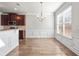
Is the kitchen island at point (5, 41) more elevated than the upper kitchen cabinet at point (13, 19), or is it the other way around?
the upper kitchen cabinet at point (13, 19)

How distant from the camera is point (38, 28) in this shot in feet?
41.3

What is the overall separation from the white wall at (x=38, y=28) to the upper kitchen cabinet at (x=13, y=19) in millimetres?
551

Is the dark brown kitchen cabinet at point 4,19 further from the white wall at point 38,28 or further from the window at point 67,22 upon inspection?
the window at point 67,22

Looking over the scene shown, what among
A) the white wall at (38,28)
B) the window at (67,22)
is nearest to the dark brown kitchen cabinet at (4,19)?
the white wall at (38,28)

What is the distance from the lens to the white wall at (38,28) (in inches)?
490

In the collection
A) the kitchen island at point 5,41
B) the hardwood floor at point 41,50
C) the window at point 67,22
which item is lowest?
the hardwood floor at point 41,50

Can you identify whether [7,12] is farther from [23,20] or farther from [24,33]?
[24,33]

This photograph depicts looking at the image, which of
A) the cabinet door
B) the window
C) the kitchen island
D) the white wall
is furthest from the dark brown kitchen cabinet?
the kitchen island

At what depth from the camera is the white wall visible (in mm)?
12445

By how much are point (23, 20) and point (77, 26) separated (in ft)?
25.2

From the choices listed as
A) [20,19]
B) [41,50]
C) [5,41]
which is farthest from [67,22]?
[20,19]

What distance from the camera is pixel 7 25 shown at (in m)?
12.3

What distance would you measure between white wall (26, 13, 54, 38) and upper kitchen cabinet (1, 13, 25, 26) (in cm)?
55

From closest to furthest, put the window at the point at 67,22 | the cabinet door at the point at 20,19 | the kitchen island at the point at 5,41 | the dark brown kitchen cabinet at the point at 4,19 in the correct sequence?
the kitchen island at the point at 5,41 < the window at the point at 67,22 < the dark brown kitchen cabinet at the point at 4,19 < the cabinet door at the point at 20,19
